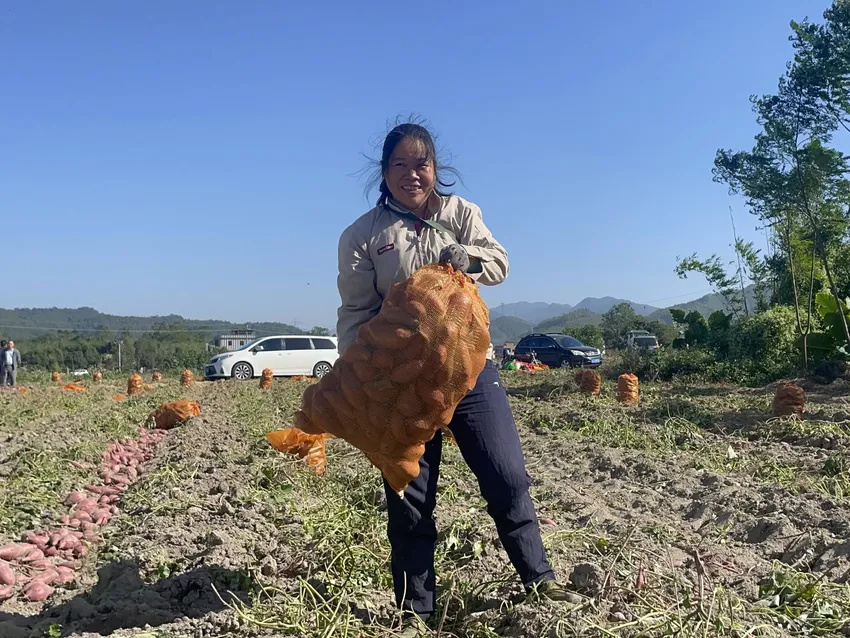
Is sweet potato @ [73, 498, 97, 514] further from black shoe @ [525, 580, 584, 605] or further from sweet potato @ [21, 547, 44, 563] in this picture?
black shoe @ [525, 580, 584, 605]

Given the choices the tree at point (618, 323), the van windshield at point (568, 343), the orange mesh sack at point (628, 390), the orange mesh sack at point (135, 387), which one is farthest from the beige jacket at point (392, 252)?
the tree at point (618, 323)

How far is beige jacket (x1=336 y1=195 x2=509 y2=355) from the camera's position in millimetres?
2363

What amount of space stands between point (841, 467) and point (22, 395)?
43.0 ft

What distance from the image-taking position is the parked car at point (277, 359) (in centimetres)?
1956

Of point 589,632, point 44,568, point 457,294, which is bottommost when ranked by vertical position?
point 44,568

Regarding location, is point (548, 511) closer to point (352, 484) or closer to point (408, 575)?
point (352, 484)

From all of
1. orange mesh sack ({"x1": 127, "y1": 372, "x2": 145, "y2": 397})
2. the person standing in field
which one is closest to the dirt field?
orange mesh sack ({"x1": 127, "y1": 372, "x2": 145, "y2": 397})

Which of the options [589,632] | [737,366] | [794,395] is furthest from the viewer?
[737,366]

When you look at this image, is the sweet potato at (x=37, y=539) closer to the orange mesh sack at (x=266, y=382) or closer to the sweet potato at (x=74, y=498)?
the sweet potato at (x=74, y=498)

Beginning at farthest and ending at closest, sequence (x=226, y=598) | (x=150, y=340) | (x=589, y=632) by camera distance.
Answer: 1. (x=150, y=340)
2. (x=226, y=598)
3. (x=589, y=632)

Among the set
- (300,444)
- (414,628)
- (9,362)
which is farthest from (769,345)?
(9,362)

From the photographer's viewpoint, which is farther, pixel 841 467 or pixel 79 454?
pixel 79 454

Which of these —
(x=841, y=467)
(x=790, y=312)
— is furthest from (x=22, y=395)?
(x=790, y=312)

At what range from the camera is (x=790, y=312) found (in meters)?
14.8
